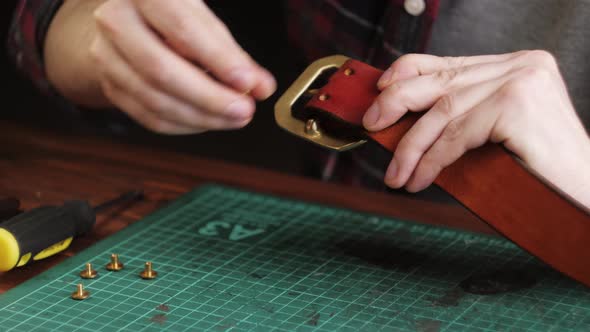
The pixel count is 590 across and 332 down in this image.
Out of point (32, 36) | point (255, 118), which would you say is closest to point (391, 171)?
point (32, 36)

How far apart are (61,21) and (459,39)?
0.51 meters

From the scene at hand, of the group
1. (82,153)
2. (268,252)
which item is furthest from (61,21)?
(268,252)

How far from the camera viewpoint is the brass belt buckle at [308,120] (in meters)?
0.74

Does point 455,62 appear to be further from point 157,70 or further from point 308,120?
point 157,70

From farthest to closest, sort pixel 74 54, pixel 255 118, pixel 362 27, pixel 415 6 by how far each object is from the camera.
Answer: pixel 255 118 < pixel 362 27 < pixel 415 6 < pixel 74 54

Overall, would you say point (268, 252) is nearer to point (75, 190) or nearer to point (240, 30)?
point (75, 190)

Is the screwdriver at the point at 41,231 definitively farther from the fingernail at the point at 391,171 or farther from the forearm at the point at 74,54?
the fingernail at the point at 391,171

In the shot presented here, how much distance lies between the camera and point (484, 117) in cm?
68

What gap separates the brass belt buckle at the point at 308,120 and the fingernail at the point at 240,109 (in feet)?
0.13

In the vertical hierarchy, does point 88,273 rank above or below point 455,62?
below

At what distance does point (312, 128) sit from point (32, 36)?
474mm

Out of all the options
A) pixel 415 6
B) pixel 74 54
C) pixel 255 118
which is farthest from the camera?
pixel 255 118

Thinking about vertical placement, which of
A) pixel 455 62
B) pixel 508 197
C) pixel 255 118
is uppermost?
pixel 455 62

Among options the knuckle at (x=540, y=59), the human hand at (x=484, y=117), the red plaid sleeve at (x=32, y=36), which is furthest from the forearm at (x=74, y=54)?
the knuckle at (x=540, y=59)
